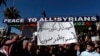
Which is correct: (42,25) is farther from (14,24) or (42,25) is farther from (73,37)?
(14,24)

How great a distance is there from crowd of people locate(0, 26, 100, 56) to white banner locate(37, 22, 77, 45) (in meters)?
0.40

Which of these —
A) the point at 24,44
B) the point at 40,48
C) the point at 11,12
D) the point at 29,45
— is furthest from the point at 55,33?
the point at 11,12

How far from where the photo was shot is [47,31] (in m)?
9.13

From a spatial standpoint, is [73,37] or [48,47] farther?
[48,47]

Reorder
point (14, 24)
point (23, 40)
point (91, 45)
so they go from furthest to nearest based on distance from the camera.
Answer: point (14, 24), point (23, 40), point (91, 45)

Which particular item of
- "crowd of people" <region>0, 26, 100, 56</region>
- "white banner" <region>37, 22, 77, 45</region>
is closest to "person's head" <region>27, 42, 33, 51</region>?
"crowd of people" <region>0, 26, 100, 56</region>

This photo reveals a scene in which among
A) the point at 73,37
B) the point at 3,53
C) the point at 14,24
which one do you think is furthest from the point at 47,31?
the point at 14,24

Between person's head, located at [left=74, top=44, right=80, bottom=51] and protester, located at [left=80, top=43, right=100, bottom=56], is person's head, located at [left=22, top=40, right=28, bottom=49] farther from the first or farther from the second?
protester, located at [left=80, top=43, right=100, bottom=56]

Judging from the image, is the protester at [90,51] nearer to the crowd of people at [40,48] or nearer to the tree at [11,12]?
the crowd of people at [40,48]

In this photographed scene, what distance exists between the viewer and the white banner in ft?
29.0

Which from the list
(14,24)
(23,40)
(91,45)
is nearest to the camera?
(91,45)

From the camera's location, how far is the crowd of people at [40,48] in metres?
8.50

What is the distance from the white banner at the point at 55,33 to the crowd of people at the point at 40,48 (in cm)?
40

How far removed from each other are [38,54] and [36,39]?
0.50 m
